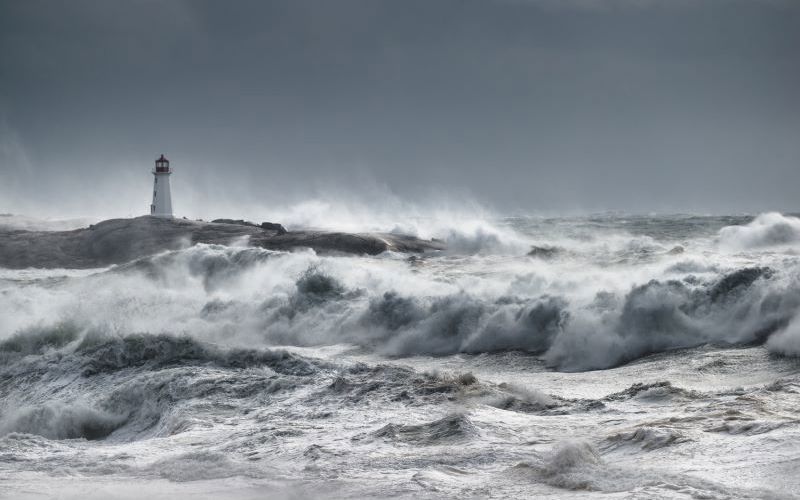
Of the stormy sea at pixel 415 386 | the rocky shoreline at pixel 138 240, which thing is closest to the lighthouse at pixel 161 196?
the rocky shoreline at pixel 138 240

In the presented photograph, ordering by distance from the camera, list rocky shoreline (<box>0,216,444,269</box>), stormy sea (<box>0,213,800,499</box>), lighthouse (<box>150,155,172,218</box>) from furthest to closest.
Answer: lighthouse (<box>150,155,172,218</box>), rocky shoreline (<box>0,216,444,269</box>), stormy sea (<box>0,213,800,499</box>)

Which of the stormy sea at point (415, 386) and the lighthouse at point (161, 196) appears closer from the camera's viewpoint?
the stormy sea at point (415, 386)

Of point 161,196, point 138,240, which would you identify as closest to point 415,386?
point 138,240

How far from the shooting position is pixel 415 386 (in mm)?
11188

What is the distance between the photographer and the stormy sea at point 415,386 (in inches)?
287

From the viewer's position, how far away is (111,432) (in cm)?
1162

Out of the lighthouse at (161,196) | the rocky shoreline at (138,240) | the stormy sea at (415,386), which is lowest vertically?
the stormy sea at (415,386)

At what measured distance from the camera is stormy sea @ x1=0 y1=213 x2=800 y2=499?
24.0 ft

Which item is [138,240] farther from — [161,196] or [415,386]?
[415,386]

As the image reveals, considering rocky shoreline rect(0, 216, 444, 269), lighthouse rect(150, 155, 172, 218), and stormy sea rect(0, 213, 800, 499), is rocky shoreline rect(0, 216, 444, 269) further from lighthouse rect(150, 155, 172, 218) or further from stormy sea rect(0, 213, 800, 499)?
stormy sea rect(0, 213, 800, 499)

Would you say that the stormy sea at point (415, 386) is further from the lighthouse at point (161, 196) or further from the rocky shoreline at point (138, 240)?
the lighthouse at point (161, 196)

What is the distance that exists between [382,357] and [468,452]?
28.3 feet

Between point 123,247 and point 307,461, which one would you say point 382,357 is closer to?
point 307,461

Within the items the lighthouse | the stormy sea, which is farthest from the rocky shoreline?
the stormy sea
